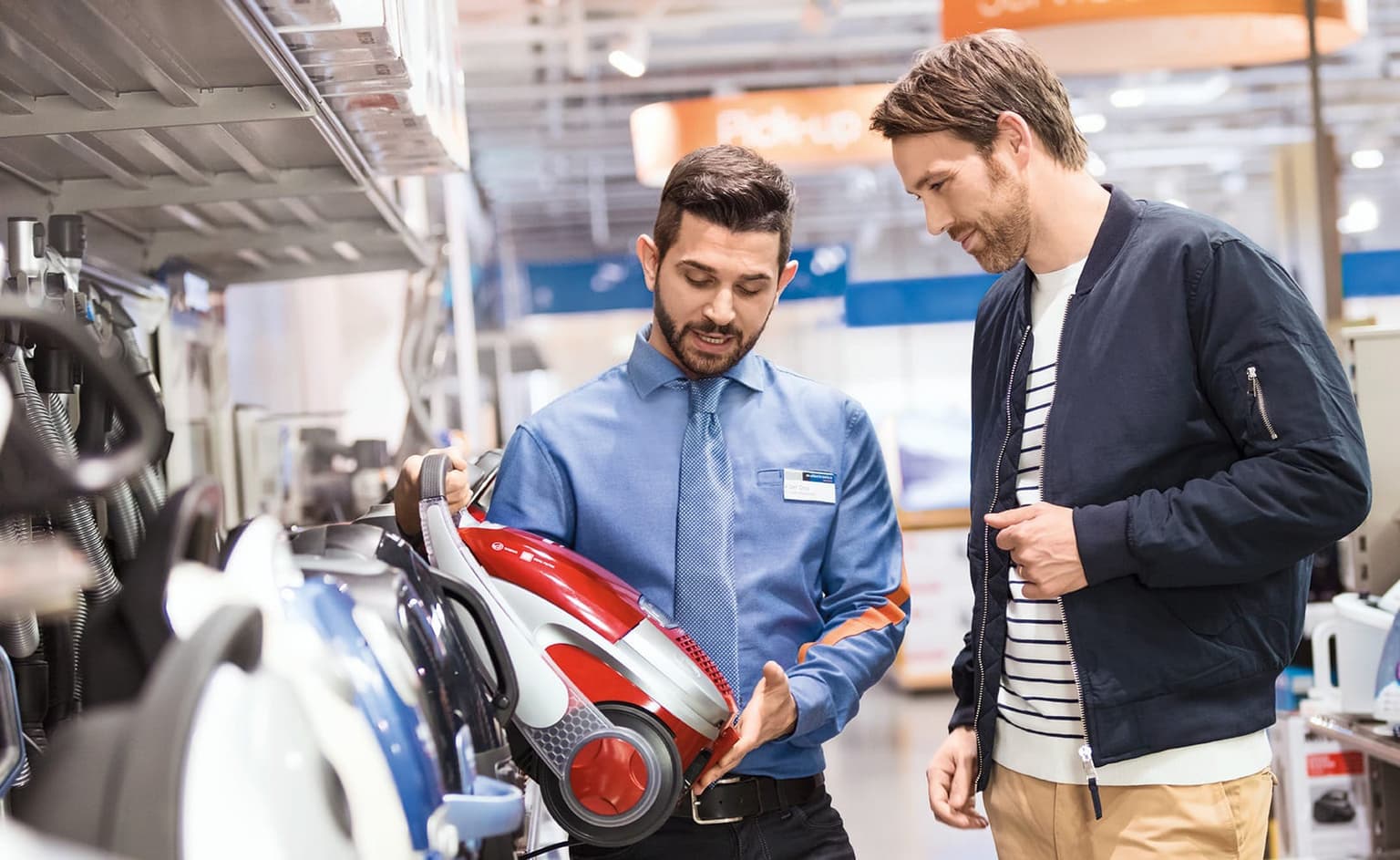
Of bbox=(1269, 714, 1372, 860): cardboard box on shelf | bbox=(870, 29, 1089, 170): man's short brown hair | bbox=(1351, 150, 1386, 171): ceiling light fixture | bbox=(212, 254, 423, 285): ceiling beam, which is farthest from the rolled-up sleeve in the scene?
bbox=(1351, 150, 1386, 171): ceiling light fixture

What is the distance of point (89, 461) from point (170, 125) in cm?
127

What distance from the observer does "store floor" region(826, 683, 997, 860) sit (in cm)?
558

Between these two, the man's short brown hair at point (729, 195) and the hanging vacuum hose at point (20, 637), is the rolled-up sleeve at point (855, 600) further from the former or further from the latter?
the hanging vacuum hose at point (20, 637)

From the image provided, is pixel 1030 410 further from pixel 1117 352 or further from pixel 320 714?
pixel 320 714

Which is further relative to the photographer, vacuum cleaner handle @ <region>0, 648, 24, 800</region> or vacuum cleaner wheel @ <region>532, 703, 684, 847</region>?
vacuum cleaner wheel @ <region>532, 703, 684, 847</region>

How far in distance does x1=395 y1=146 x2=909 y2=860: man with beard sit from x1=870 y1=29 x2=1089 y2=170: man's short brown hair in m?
0.22

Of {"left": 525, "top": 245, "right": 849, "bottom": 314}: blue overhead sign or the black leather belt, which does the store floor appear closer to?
the black leather belt

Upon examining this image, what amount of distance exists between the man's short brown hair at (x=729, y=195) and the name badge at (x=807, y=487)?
305 millimetres

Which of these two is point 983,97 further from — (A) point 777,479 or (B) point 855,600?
(B) point 855,600

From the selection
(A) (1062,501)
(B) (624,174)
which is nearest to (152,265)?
(A) (1062,501)

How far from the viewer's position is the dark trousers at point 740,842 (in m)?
1.78

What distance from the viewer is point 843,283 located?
42.3ft

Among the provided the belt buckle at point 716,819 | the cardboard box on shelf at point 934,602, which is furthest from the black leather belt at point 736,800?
the cardboard box on shelf at point 934,602

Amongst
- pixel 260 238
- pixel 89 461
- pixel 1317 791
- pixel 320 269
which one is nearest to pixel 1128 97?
pixel 1317 791
